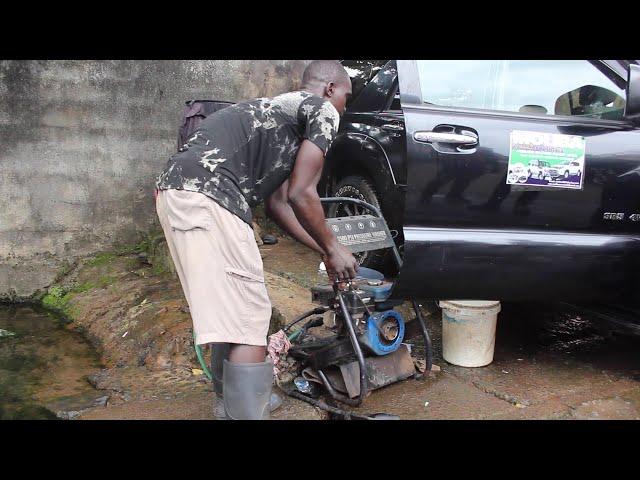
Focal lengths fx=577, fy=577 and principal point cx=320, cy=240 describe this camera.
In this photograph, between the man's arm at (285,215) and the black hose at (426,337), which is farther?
the black hose at (426,337)

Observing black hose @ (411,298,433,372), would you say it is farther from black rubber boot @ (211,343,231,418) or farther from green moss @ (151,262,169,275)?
green moss @ (151,262,169,275)

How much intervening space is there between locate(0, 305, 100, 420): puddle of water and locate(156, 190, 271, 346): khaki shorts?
1.35m

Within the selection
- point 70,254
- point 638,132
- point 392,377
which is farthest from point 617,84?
point 70,254

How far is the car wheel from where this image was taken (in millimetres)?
4000

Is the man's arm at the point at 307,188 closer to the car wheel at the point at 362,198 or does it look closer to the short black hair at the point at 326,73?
the short black hair at the point at 326,73

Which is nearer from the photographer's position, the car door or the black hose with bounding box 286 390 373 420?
the black hose with bounding box 286 390 373 420

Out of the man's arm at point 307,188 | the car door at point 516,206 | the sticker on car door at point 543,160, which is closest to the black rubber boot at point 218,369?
the man's arm at point 307,188

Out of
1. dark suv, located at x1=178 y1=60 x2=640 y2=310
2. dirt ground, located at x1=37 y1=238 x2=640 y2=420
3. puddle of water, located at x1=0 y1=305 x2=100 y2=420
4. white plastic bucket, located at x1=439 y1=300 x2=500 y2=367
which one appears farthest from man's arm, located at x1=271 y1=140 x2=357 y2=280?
puddle of water, located at x1=0 y1=305 x2=100 y2=420

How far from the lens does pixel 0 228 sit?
475cm

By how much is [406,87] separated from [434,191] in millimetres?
592

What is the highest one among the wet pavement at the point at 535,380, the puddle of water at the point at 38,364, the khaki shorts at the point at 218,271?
the khaki shorts at the point at 218,271

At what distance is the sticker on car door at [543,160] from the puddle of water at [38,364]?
2489mm

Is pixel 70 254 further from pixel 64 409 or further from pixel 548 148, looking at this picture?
pixel 548 148

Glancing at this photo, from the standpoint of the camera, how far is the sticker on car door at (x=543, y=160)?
2834 mm
